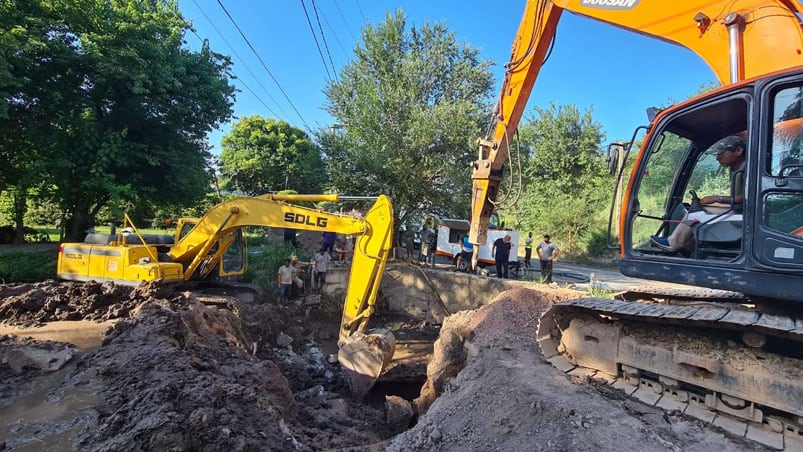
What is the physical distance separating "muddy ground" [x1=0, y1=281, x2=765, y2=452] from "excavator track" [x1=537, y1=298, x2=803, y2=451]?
Answer: 180mm

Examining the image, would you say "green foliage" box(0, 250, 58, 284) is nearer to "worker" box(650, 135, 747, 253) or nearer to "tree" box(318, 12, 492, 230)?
"tree" box(318, 12, 492, 230)

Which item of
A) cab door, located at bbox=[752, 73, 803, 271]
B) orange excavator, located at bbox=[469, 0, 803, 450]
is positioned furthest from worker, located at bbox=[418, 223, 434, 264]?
cab door, located at bbox=[752, 73, 803, 271]

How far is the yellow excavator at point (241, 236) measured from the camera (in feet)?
20.3

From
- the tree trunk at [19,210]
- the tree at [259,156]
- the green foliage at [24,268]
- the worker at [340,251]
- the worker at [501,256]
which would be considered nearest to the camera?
the green foliage at [24,268]

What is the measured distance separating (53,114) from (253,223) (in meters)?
8.26

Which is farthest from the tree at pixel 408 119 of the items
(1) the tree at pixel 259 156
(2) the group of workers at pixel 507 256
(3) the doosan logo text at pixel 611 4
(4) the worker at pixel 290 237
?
(1) the tree at pixel 259 156

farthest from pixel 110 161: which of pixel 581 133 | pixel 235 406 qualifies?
pixel 581 133

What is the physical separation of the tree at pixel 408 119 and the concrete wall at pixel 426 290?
328cm

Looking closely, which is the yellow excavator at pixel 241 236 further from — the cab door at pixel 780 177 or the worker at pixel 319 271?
the cab door at pixel 780 177

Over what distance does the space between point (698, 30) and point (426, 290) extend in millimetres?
7918

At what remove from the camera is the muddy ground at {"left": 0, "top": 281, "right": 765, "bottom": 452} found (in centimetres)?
292

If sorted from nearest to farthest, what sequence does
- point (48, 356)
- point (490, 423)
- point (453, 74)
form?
point (490, 423), point (48, 356), point (453, 74)

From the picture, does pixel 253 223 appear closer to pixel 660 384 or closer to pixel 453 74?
pixel 660 384

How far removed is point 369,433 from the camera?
470 cm
